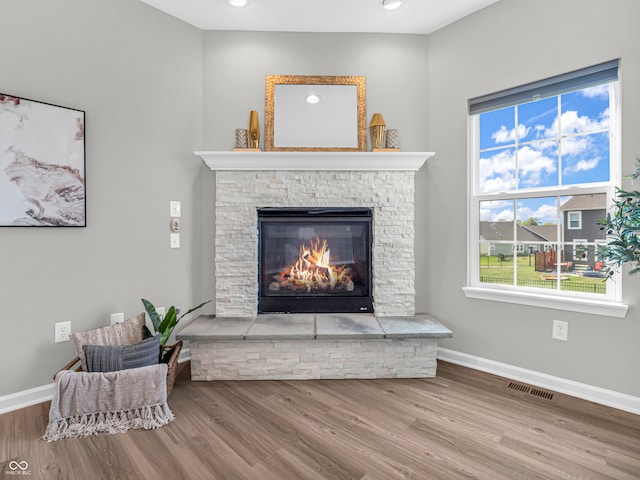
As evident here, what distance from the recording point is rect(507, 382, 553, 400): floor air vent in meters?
2.02

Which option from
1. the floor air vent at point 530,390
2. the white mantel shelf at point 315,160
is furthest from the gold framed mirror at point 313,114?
the floor air vent at point 530,390

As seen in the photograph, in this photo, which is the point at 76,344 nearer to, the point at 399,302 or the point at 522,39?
the point at 399,302

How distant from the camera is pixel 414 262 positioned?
2633 millimetres

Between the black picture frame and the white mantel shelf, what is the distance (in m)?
0.77

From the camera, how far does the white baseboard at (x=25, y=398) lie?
181 cm

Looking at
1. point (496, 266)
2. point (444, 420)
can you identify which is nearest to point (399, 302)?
point (496, 266)

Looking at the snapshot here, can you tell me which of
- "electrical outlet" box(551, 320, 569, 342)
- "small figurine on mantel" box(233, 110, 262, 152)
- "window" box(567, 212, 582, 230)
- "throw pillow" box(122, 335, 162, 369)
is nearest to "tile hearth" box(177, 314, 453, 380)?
"throw pillow" box(122, 335, 162, 369)

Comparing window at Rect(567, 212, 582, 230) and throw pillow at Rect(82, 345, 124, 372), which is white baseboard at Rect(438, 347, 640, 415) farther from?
throw pillow at Rect(82, 345, 124, 372)

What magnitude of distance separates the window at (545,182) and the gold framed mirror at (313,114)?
938mm

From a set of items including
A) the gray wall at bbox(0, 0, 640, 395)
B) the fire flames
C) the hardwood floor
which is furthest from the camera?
the fire flames

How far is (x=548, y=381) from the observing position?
6.90 feet

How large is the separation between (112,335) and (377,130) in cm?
240

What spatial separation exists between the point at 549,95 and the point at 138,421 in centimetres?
322

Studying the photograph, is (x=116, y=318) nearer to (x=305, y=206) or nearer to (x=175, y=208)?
(x=175, y=208)
